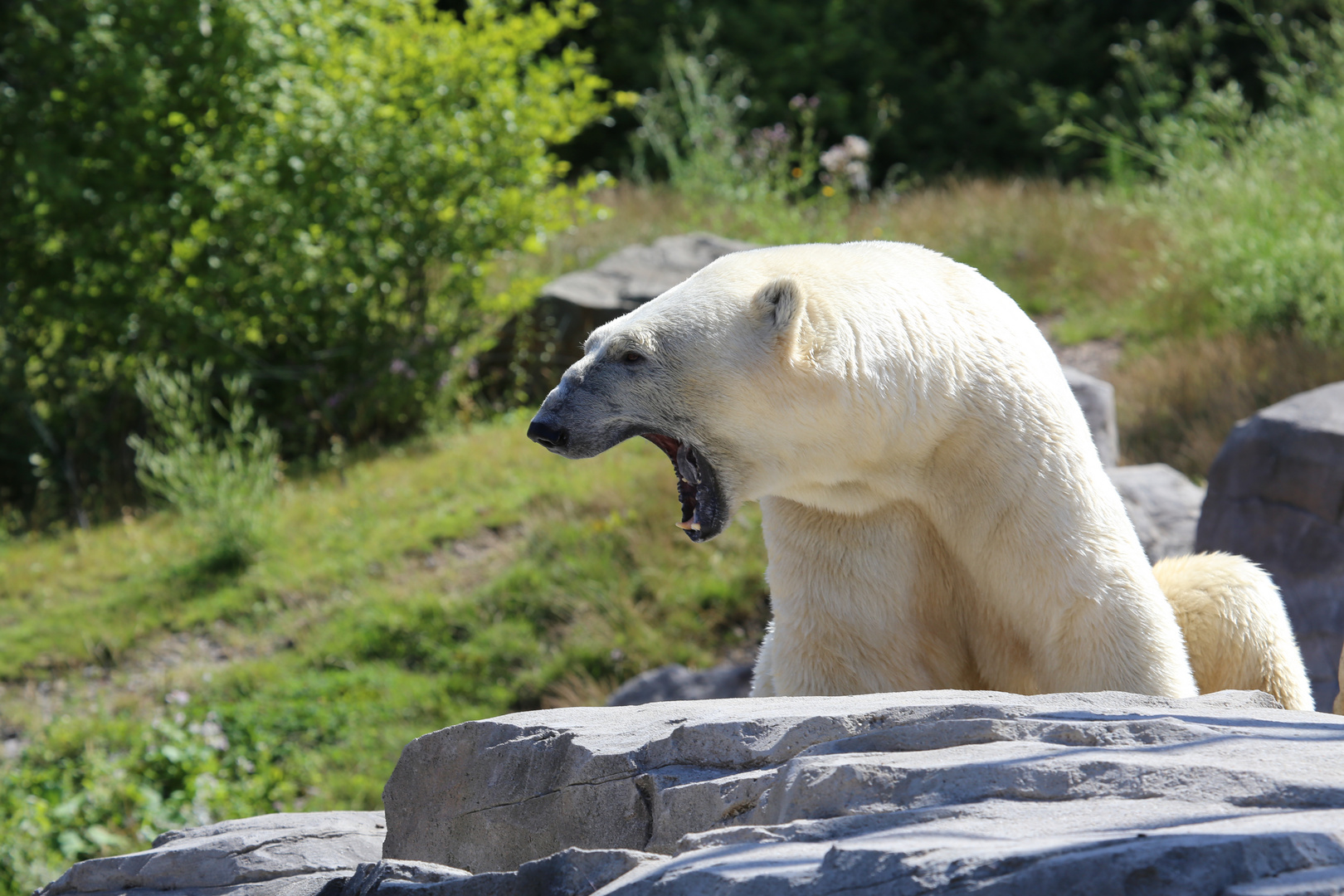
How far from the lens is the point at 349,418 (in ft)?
27.4

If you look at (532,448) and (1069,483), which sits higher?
(1069,483)

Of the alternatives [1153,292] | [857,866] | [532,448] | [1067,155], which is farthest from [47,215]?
[1067,155]

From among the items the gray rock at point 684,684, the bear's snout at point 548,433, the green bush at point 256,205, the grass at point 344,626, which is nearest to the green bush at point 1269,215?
the grass at point 344,626

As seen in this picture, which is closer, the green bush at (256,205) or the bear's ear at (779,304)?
the bear's ear at (779,304)

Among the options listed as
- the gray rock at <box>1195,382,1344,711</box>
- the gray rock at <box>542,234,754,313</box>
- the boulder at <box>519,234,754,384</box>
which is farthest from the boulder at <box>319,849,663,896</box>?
the gray rock at <box>542,234,754,313</box>

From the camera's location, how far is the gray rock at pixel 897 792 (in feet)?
4.28

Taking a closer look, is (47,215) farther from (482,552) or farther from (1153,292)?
(1153,292)

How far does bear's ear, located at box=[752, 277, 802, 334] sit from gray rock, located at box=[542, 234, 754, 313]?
600 cm

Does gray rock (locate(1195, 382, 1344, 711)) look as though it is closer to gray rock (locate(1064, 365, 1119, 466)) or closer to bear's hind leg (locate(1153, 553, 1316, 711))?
gray rock (locate(1064, 365, 1119, 466))

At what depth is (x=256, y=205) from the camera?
25.5 feet

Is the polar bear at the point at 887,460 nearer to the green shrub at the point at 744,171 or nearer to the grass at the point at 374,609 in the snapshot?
the grass at the point at 374,609

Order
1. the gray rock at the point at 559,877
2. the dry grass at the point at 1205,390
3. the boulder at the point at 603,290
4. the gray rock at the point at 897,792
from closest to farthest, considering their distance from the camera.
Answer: the gray rock at the point at 897,792 → the gray rock at the point at 559,877 → the dry grass at the point at 1205,390 → the boulder at the point at 603,290

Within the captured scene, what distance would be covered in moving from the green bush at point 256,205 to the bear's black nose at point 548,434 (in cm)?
609

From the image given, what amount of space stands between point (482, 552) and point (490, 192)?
2.80 metres
